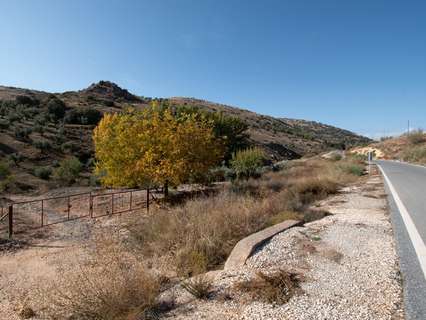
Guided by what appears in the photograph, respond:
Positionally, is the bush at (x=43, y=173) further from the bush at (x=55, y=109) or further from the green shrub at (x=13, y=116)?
the bush at (x=55, y=109)

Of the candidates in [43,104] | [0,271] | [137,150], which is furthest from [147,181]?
[43,104]

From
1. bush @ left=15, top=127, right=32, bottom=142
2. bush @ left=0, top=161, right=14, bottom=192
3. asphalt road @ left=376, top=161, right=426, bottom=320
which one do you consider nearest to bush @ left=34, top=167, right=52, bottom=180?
bush @ left=0, top=161, right=14, bottom=192

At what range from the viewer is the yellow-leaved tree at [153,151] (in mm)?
17484

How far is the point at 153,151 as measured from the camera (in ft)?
58.2

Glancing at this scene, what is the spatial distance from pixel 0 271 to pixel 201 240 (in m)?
6.74

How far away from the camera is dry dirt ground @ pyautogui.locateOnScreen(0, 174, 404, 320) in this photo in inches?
171

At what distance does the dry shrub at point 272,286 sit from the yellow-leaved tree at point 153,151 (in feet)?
40.6

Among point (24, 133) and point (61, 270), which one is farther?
point (24, 133)

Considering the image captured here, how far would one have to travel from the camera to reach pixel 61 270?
28.6 ft

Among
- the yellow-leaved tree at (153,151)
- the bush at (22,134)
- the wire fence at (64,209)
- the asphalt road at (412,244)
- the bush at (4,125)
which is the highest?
the bush at (4,125)

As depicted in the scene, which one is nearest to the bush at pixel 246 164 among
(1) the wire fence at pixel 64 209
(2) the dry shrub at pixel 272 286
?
(1) the wire fence at pixel 64 209

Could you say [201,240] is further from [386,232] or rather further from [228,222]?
[386,232]

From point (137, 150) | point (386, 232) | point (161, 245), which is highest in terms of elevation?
point (137, 150)

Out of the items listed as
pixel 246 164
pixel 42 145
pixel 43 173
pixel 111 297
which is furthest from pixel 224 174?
pixel 111 297
